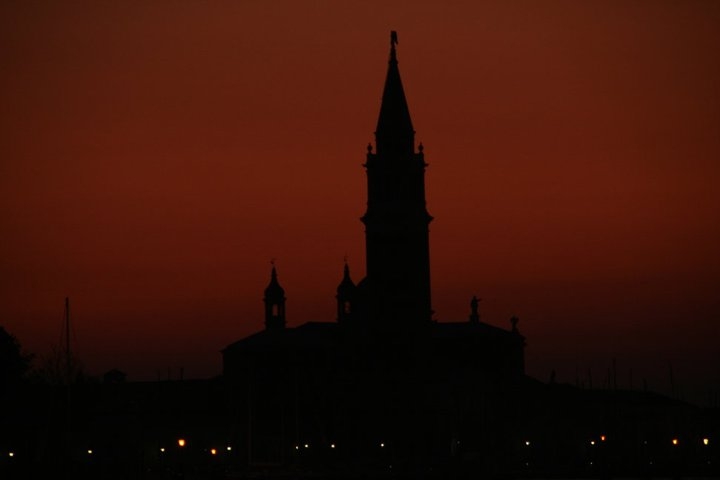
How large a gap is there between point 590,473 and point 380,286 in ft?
63.7

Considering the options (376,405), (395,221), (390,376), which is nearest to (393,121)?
(395,221)

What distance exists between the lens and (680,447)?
5709 inches

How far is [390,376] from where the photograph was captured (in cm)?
11469

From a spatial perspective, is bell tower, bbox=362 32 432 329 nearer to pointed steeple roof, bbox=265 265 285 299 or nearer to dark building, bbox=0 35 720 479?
dark building, bbox=0 35 720 479

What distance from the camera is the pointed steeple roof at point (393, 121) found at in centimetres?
11238

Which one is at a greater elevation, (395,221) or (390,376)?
(395,221)

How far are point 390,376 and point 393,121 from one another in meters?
17.1

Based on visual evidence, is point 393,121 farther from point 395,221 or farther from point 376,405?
point 376,405

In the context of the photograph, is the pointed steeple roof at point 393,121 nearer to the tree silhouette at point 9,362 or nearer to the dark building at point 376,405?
the dark building at point 376,405

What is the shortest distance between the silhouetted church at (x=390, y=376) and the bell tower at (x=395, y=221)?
0.07 m

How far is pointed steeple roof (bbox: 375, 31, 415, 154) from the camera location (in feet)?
369

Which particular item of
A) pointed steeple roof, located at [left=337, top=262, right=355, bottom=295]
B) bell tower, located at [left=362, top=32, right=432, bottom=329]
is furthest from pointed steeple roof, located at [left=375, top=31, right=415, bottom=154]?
pointed steeple roof, located at [left=337, top=262, right=355, bottom=295]

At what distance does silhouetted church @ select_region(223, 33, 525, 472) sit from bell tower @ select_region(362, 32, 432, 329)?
2.6 inches

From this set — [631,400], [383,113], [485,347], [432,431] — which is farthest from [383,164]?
[631,400]
